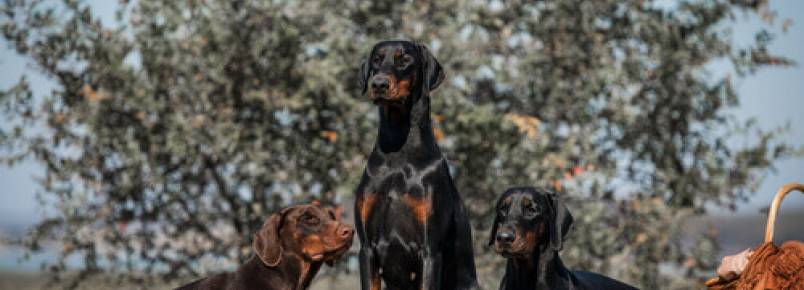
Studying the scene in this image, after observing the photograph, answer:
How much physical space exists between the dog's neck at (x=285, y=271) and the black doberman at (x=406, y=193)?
76 cm

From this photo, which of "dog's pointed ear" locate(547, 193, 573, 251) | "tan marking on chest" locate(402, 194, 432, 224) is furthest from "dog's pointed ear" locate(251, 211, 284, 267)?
"dog's pointed ear" locate(547, 193, 573, 251)

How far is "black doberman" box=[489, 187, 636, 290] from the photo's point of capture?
565 cm

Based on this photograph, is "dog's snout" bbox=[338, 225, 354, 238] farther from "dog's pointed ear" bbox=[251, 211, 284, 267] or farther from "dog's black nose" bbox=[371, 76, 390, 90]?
"dog's black nose" bbox=[371, 76, 390, 90]

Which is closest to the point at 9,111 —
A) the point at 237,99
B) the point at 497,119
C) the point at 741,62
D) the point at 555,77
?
the point at 237,99

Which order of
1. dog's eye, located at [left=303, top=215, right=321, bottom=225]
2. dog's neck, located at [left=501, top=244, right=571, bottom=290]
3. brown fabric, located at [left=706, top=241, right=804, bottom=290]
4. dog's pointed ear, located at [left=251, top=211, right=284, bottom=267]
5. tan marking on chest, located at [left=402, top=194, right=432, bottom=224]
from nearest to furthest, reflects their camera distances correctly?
tan marking on chest, located at [left=402, top=194, right=432, bottom=224] < brown fabric, located at [left=706, top=241, right=804, bottom=290] < dog's neck, located at [left=501, top=244, right=571, bottom=290] < dog's pointed ear, located at [left=251, top=211, right=284, bottom=267] < dog's eye, located at [left=303, top=215, right=321, bottom=225]

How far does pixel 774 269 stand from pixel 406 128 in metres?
2.06

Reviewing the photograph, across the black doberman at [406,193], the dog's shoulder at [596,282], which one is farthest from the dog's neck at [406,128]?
the dog's shoulder at [596,282]

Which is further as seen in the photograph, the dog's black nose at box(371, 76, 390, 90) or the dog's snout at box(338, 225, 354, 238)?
the dog's snout at box(338, 225, 354, 238)

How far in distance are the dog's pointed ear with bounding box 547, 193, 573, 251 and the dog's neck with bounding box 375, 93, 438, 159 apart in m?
0.84

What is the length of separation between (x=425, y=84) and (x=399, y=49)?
231 mm

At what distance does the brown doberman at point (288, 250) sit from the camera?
602cm

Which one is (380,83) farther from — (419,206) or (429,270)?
(429,270)

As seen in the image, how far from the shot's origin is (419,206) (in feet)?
17.4

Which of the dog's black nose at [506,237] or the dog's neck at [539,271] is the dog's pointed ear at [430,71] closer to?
the dog's black nose at [506,237]
